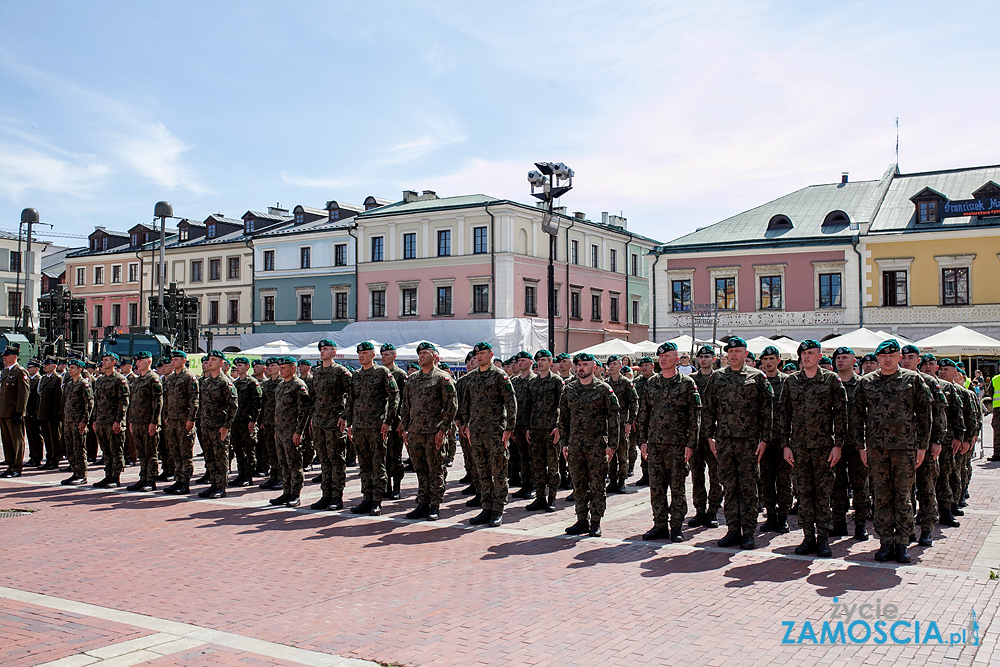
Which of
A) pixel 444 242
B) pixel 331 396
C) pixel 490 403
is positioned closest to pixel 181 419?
pixel 331 396

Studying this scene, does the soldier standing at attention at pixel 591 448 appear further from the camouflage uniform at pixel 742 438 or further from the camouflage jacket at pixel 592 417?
the camouflage uniform at pixel 742 438

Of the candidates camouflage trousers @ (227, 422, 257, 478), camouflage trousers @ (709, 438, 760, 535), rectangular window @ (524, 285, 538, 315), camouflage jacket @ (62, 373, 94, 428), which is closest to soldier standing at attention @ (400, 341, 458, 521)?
camouflage trousers @ (709, 438, 760, 535)

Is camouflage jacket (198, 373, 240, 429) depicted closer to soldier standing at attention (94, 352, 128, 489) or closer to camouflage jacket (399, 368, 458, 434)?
soldier standing at attention (94, 352, 128, 489)

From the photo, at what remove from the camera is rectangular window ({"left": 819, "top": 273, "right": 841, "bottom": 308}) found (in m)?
37.8

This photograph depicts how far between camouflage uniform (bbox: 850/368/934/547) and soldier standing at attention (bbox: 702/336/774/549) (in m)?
1.03

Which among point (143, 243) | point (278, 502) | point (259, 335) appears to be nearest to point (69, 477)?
point (278, 502)

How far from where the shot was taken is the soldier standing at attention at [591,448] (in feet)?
30.1

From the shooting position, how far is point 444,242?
46062mm

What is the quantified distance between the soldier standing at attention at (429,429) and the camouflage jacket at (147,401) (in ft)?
14.9

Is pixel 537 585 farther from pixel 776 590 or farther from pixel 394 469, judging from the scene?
pixel 394 469

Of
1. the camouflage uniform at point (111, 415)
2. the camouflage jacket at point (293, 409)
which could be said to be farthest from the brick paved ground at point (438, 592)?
the camouflage uniform at point (111, 415)

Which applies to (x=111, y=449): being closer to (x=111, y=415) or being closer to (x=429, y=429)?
(x=111, y=415)

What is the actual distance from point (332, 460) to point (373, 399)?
100 centimetres

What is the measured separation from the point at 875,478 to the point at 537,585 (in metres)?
Answer: 3.41
